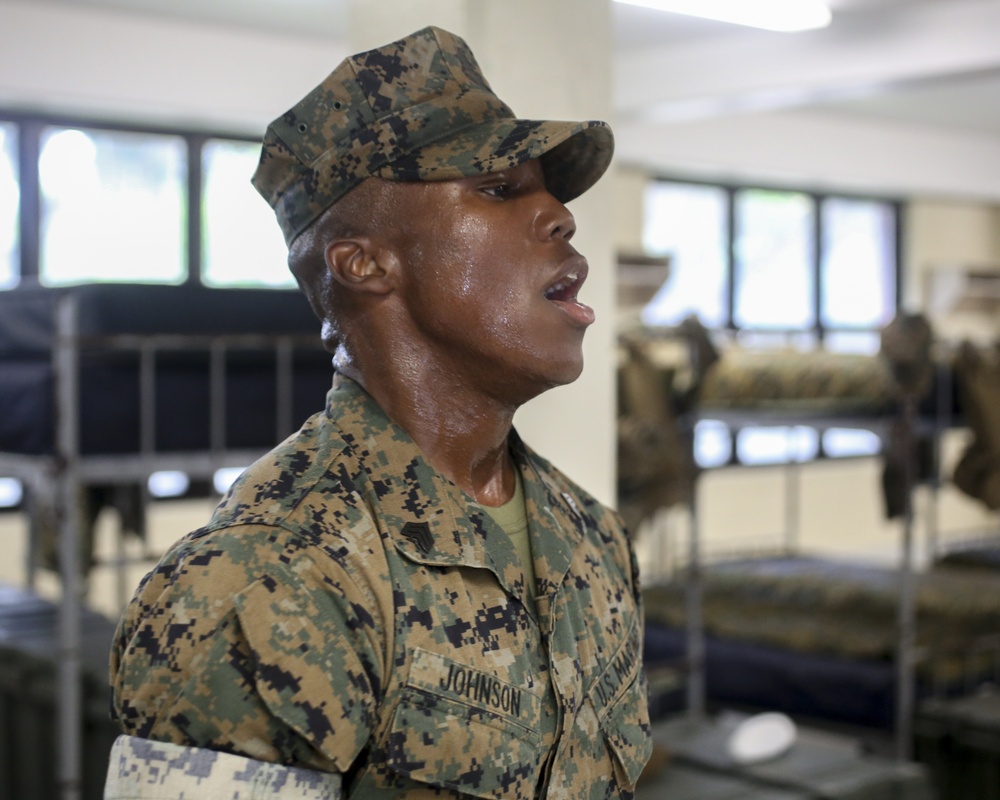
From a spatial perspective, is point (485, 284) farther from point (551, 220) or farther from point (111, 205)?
point (111, 205)

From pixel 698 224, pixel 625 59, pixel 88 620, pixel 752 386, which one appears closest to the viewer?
pixel 88 620

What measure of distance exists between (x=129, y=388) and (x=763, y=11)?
88.6 inches

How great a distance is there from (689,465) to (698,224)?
4.55 meters

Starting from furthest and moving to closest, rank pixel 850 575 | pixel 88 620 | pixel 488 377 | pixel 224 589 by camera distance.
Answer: pixel 850 575, pixel 88 620, pixel 488 377, pixel 224 589

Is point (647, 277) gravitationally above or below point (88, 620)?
above

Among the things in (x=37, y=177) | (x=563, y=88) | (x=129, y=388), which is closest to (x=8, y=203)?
(x=37, y=177)

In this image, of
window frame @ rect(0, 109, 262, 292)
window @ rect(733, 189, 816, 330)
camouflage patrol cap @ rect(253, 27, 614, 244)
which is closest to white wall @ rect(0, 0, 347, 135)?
window frame @ rect(0, 109, 262, 292)

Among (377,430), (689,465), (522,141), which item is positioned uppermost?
(522,141)

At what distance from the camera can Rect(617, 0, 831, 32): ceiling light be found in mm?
3559

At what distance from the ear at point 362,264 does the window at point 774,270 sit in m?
6.30

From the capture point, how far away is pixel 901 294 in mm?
8633

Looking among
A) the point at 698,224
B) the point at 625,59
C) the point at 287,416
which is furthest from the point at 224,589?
the point at 698,224

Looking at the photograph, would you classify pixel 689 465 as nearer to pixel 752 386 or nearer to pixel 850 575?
pixel 752 386

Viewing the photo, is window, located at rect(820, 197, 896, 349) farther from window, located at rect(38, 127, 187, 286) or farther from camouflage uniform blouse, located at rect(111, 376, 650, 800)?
camouflage uniform blouse, located at rect(111, 376, 650, 800)
